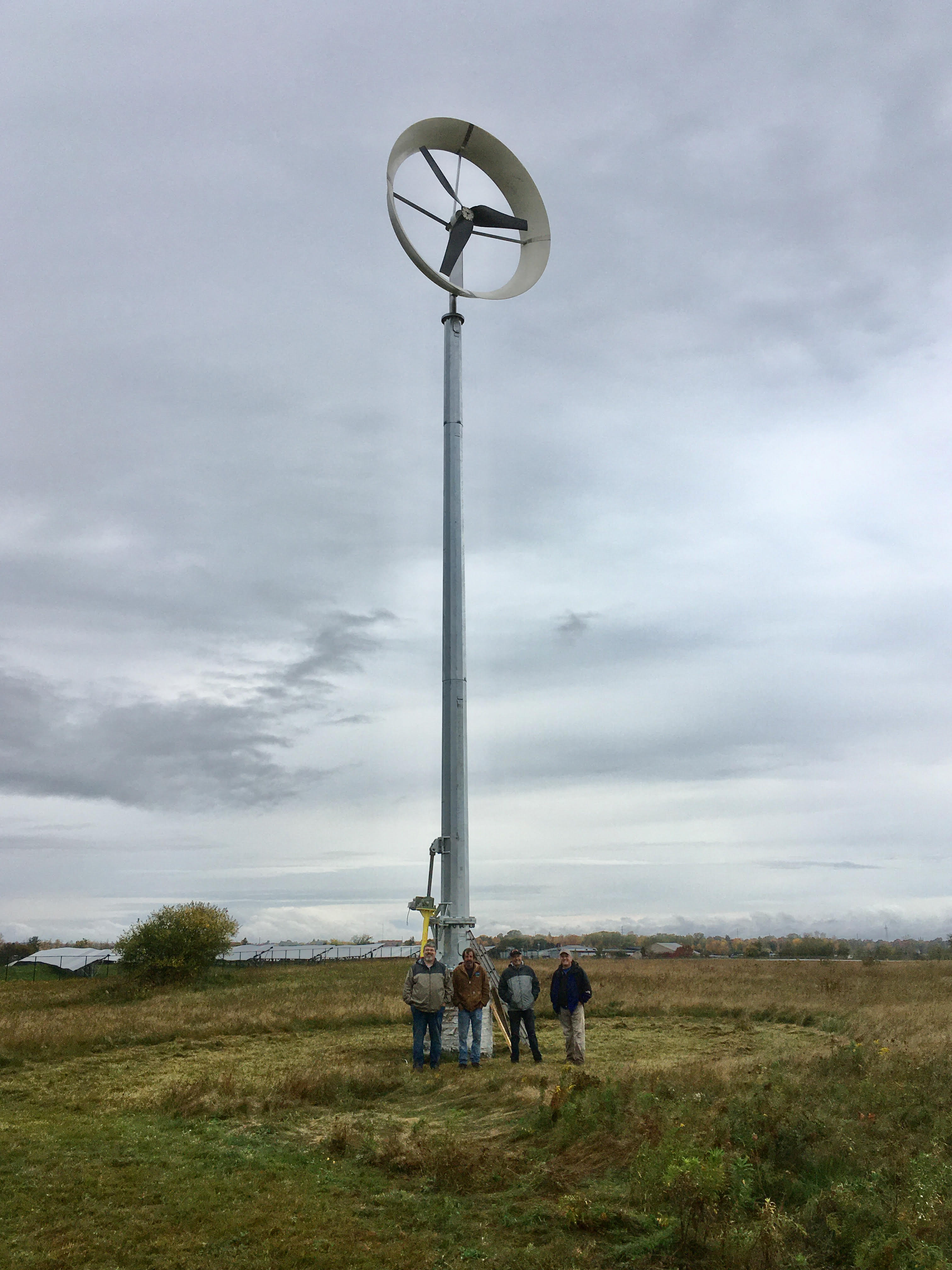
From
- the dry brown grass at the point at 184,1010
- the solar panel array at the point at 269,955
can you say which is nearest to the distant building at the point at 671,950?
the solar panel array at the point at 269,955

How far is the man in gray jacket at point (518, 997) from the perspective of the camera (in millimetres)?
14461

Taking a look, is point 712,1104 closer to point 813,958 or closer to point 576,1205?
point 576,1205

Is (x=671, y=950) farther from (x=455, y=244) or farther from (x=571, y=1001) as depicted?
(x=455, y=244)

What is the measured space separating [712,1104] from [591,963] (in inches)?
1826

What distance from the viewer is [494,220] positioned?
2056 cm

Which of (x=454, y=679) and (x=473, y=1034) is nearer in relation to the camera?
(x=473, y=1034)

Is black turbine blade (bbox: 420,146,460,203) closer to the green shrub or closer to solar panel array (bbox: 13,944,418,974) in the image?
the green shrub

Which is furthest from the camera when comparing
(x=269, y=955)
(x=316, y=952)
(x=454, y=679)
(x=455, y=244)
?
(x=316, y=952)

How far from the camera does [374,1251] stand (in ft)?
21.3

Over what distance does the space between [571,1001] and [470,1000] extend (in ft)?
5.20

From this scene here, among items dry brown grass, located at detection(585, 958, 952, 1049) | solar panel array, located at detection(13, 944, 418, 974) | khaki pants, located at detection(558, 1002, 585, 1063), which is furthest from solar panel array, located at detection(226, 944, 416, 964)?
khaki pants, located at detection(558, 1002, 585, 1063)

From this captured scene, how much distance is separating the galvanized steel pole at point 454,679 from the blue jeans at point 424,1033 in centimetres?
159

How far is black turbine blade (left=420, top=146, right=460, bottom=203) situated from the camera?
1983 centimetres

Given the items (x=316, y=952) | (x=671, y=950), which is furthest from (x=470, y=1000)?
(x=671, y=950)
